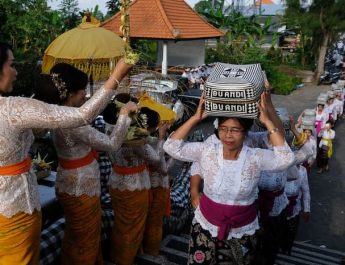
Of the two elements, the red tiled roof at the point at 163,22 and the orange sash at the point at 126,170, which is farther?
the red tiled roof at the point at 163,22

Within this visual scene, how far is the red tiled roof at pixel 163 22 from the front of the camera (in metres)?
13.6

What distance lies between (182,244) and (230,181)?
75.0 inches

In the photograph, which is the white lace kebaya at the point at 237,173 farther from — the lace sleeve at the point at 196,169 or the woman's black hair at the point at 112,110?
the woman's black hair at the point at 112,110

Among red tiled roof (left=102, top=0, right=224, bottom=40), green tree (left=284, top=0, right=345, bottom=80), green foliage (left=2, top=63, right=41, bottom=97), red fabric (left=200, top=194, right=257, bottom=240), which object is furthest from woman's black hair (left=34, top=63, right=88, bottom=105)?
green tree (left=284, top=0, right=345, bottom=80)

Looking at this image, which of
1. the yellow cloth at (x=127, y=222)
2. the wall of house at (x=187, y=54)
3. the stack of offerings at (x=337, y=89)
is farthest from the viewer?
the wall of house at (x=187, y=54)

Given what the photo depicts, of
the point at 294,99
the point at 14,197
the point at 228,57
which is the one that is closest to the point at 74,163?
the point at 14,197

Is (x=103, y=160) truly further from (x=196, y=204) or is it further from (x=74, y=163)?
(x=196, y=204)

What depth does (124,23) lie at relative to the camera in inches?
169

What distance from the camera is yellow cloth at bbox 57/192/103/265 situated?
2799 millimetres

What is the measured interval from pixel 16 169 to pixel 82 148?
0.66 metres

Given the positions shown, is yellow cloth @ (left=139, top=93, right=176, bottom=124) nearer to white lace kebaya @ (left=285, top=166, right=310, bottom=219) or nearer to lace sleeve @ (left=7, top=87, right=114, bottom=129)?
white lace kebaya @ (left=285, top=166, right=310, bottom=219)

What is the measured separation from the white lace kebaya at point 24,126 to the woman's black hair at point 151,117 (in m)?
1.11

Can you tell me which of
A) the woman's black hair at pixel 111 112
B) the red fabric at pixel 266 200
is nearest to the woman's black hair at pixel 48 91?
the woman's black hair at pixel 111 112

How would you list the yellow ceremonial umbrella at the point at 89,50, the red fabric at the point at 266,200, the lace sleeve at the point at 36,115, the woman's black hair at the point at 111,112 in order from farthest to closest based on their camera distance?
the yellow ceremonial umbrella at the point at 89,50
the red fabric at the point at 266,200
the woman's black hair at the point at 111,112
the lace sleeve at the point at 36,115
